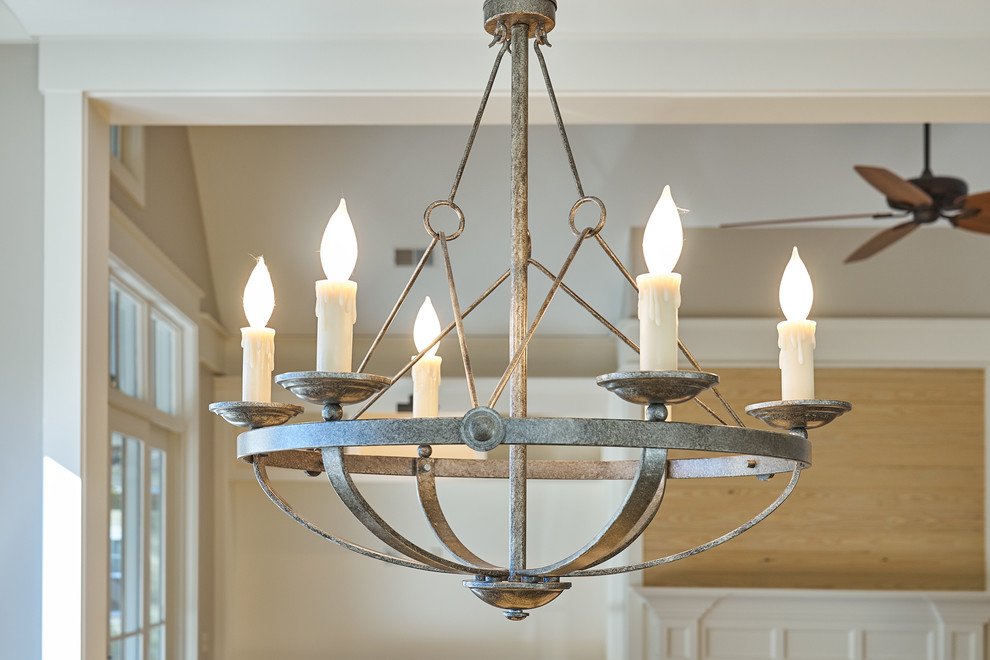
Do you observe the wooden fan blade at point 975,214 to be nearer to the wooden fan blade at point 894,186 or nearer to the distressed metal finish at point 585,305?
the wooden fan blade at point 894,186

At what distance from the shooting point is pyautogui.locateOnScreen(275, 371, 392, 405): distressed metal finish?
1.04 metres

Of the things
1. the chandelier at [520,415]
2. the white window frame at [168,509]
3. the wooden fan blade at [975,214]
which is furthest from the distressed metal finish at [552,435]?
the white window frame at [168,509]

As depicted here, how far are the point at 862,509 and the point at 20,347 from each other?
419 centimetres

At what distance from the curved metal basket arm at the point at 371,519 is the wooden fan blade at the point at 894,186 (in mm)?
2790

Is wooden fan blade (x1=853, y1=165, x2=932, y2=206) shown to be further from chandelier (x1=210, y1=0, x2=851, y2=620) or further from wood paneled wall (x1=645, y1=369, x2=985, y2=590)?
chandelier (x1=210, y1=0, x2=851, y2=620)

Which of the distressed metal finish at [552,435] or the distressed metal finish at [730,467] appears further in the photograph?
the distressed metal finish at [730,467]

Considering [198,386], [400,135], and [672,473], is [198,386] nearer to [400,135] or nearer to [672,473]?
[400,135]

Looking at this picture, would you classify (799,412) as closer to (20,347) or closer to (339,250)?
(339,250)

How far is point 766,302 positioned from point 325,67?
346 cm

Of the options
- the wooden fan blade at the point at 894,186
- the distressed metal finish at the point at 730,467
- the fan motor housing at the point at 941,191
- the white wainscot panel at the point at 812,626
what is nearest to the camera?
the distressed metal finish at the point at 730,467

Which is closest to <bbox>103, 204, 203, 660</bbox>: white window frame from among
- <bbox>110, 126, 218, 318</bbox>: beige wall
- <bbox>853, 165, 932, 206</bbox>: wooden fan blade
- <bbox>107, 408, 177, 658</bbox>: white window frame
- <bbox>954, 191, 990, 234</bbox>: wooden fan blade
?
<bbox>107, 408, 177, 658</bbox>: white window frame

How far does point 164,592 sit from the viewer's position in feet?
15.2

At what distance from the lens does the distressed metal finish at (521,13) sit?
1183 mm

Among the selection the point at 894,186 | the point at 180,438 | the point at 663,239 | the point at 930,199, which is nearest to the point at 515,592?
the point at 663,239
